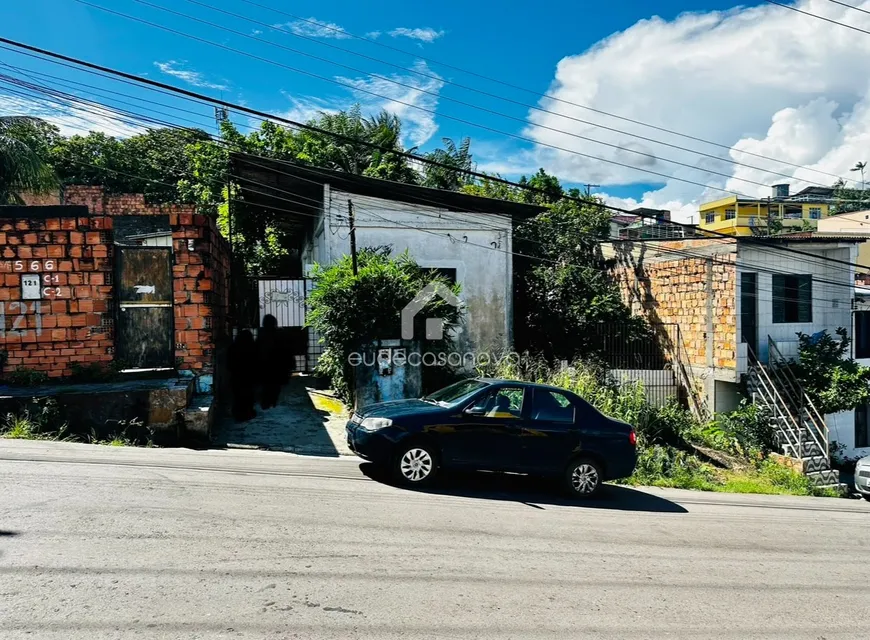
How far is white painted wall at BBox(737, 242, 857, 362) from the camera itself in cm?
1714

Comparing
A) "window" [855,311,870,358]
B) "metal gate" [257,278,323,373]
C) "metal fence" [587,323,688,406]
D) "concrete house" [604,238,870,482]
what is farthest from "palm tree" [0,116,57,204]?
"window" [855,311,870,358]

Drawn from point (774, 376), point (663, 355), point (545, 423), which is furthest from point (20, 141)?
point (774, 376)

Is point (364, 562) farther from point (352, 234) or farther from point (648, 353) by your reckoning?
point (648, 353)

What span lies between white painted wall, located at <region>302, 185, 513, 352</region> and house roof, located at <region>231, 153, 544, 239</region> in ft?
0.69

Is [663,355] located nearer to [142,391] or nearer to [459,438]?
[459,438]

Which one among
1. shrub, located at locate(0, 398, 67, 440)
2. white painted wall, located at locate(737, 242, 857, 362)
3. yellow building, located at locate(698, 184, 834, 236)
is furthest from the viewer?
yellow building, located at locate(698, 184, 834, 236)

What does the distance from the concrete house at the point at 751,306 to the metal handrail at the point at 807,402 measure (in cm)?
6

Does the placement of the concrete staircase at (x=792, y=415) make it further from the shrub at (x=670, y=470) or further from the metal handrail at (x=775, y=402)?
the shrub at (x=670, y=470)

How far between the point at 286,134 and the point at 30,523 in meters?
23.9

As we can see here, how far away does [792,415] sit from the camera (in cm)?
1569

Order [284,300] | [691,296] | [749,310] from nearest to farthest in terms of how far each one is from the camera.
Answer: [284,300]
[749,310]
[691,296]

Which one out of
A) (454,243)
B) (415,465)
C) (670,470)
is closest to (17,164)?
(454,243)

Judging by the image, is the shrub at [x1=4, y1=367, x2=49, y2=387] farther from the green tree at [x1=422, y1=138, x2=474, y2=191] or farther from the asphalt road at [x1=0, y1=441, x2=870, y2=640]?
the green tree at [x1=422, y1=138, x2=474, y2=191]

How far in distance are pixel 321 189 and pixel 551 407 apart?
33.2ft
